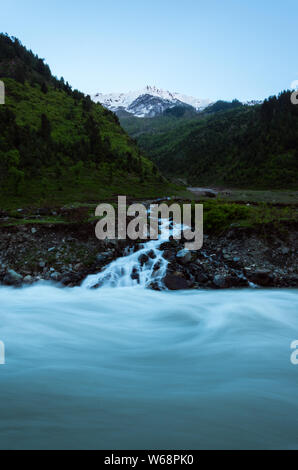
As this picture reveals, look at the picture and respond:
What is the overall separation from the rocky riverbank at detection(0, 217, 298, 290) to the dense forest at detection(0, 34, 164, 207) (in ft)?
34.2

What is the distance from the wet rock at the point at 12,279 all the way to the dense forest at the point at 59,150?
12019 mm

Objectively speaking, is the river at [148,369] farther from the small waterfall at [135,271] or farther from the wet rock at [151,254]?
the wet rock at [151,254]

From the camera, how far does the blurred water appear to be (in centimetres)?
284

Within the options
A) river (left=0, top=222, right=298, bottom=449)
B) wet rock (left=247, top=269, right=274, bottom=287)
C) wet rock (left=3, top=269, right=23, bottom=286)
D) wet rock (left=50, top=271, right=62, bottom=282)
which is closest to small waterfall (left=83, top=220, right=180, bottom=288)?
river (left=0, top=222, right=298, bottom=449)

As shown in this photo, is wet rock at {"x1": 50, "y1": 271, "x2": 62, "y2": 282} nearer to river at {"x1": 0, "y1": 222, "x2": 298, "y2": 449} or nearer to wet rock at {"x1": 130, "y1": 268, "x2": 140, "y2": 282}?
river at {"x1": 0, "y1": 222, "x2": 298, "y2": 449}

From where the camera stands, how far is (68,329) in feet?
20.6

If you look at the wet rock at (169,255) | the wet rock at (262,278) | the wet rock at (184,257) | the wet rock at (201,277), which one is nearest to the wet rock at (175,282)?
the wet rock at (201,277)

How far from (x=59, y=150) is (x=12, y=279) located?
2294 cm

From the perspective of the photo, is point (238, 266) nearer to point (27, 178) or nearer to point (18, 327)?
point (18, 327)

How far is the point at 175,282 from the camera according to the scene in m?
8.71

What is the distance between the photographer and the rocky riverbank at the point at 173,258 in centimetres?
877

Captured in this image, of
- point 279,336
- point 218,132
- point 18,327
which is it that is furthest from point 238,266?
point 218,132

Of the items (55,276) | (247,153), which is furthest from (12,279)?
(247,153)

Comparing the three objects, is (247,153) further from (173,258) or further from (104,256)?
(104,256)
